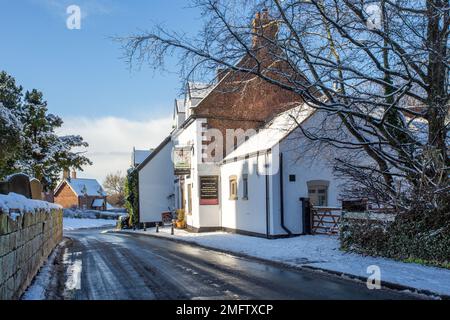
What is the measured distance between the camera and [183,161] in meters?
27.5

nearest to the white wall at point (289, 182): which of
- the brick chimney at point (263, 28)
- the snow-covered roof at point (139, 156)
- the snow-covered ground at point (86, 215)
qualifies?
the brick chimney at point (263, 28)

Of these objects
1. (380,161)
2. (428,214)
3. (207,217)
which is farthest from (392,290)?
(207,217)

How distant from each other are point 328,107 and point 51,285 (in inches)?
338

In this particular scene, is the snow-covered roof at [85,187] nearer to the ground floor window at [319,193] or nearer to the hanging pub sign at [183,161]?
the hanging pub sign at [183,161]

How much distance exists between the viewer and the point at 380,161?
1496cm

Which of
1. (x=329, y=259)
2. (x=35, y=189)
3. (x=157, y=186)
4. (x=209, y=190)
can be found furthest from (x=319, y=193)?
(x=157, y=186)

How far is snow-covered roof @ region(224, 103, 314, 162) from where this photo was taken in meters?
20.3

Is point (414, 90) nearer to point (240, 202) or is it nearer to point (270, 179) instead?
point (270, 179)

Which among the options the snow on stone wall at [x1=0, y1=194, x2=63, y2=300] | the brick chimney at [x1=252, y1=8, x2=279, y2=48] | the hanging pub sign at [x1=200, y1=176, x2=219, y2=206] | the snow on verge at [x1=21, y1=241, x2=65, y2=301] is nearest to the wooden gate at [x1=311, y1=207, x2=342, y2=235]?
the hanging pub sign at [x1=200, y1=176, x2=219, y2=206]

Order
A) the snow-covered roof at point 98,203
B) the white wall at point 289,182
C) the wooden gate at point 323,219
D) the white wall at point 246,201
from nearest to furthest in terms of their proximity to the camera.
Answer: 1. the wooden gate at point 323,219
2. the white wall at point 289,182
3. the white wall at point 246,201
4. the snow-covered roof at point 98,203

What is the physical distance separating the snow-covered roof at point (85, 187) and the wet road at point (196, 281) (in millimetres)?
70344

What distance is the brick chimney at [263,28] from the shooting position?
12.9m

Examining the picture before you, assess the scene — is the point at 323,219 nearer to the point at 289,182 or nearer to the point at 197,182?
the point at 289,182

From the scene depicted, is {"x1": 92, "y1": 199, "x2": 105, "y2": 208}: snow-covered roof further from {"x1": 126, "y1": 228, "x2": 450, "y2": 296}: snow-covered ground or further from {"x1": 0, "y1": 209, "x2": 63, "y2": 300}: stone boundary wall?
{"x1": 0, "y1": 209, "x2": 63, "y2": 300}: stone boundary wall
